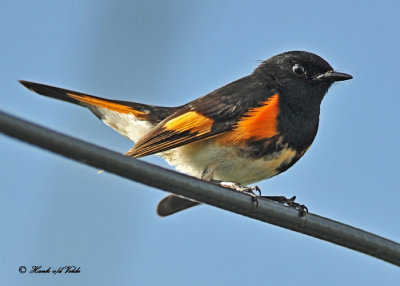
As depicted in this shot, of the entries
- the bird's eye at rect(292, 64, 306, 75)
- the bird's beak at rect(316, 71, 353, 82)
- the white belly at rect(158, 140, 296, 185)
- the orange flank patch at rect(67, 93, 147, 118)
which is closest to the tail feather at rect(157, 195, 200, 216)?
the white belly at rect(158, 140, 296, 185)

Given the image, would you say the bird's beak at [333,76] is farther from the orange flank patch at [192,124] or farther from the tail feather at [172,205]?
the tail feather at [172,205]

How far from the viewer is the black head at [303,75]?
15.9 feet

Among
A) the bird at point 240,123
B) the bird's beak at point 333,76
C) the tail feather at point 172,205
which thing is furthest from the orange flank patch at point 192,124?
the bird's beak at point 333,76

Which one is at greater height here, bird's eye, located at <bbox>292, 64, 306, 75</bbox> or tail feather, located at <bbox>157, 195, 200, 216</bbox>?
bird's eye, located at <bbox>292, 64, 306, 75</bbox>

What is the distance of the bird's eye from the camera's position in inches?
195

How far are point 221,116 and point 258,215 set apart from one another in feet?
6.41

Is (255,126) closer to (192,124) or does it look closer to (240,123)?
(240,123)

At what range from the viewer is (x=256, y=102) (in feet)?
14.9

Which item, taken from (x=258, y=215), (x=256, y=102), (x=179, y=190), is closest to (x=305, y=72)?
(x=256, y=102)

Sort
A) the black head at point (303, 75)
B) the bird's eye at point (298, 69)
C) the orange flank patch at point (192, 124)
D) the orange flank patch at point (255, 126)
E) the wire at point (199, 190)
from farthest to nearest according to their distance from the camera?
the bird's eye at point (298, 69)
the black head at point (303, 75)
the orange flank patch at point (192, 124)
the orange flank patch at point (255, 126)
the wire at point (199, 190)

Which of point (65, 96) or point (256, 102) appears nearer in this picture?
point (256, 102)

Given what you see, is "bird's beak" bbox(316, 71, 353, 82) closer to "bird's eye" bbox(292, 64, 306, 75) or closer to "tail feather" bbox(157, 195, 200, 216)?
"bird's eye" bbox(292, 64, 306, 75)

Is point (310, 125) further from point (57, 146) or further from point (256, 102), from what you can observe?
point (57, 146)

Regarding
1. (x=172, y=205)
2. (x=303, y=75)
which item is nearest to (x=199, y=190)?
(x=172, y=205)
